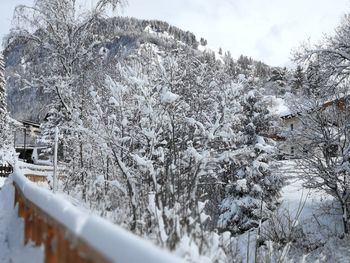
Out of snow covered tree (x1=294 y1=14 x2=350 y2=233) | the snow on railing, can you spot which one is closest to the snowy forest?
snow covered tree (x1=294 y1=14 x2=350 y2=233)

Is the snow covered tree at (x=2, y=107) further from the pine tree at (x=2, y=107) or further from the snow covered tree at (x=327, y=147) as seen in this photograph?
the snow covered tree at (x=327, y=147)

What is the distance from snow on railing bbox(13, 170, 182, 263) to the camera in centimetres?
213

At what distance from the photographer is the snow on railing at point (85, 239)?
83.9 inches

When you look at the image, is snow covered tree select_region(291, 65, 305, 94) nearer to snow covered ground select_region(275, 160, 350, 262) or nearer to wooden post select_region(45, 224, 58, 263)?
snow covered ground select_region(275, 160, 350, 262)

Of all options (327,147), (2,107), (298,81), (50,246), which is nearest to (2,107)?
(2,107)

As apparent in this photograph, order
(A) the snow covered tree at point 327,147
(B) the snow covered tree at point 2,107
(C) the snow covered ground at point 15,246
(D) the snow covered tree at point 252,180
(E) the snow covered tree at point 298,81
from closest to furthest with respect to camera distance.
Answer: (C) the snow covered ground at point 15,246, (A) the snow covered tree at point 327,147, (E) the snow covered tree at point 298,81, (D) the snow covered tree at point 252,180, (B) the snow covered tree at point 2,107

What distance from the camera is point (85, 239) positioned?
9.14ft

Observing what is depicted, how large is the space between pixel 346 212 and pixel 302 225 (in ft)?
7.31

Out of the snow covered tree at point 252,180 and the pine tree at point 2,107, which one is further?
the pine tree at point 2,107

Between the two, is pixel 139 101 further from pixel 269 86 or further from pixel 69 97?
pixel 269 86

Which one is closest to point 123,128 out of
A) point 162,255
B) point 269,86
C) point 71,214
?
point 71,214

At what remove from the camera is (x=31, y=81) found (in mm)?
20062

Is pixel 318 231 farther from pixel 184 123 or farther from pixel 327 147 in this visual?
pixel 184 123

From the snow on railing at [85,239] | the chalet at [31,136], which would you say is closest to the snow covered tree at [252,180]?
the snow on railing at [85,239]
